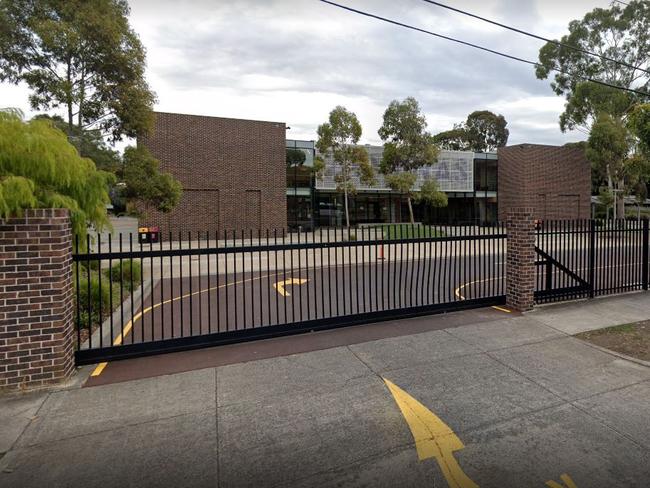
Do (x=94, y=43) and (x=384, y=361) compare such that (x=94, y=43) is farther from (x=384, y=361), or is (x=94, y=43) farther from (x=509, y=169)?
(x=509, y=169)

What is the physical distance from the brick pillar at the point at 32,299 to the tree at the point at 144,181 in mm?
9634

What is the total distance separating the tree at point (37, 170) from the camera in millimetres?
4473

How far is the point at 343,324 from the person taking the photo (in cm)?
675

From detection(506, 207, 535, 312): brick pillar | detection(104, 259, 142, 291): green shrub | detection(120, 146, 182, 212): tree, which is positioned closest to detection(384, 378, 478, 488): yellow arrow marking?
detection(506, 207, 535, 312): brick pillar

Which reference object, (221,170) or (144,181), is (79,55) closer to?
(144,181)

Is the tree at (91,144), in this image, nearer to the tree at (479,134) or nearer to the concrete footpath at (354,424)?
the concrete footpath at (354,424)

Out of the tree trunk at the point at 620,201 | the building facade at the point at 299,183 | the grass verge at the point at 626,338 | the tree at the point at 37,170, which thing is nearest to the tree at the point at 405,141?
the building facade at the point at 299,183

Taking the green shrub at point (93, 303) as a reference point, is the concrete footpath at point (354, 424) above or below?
below

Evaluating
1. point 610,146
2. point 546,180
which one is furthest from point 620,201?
point 546,180

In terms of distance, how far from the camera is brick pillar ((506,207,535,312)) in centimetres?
761

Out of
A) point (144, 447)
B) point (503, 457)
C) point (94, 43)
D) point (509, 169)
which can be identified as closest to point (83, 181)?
point (144, 447)

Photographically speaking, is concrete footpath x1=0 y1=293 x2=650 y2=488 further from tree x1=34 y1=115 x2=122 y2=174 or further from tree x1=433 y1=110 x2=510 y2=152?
tree x1=433 y1=110 x2=510 y2=152

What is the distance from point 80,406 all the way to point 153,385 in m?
0.73

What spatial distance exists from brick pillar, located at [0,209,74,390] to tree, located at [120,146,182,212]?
9634 mm
